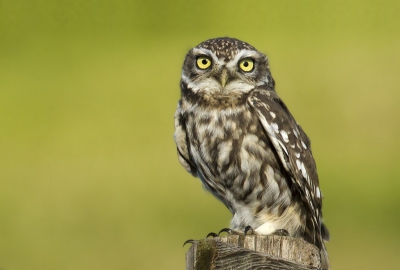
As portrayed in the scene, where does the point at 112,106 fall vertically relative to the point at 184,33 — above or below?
below

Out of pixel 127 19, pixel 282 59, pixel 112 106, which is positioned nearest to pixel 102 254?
pixel 112 106

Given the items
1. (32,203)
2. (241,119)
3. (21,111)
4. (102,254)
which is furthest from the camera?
Result: (21,111)

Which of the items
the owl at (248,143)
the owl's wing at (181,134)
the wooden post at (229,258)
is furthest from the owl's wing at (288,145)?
the wooden post at (229,258)

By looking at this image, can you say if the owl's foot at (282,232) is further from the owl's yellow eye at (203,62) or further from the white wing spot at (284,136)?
the owl's yellow eye at (203,62)

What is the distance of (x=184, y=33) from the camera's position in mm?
10789

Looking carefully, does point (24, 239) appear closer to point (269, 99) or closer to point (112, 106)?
point (112, 106)

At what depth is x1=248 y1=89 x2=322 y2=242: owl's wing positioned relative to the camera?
423 cm

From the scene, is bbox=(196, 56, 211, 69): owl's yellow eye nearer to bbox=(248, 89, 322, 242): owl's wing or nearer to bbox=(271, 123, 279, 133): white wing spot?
bbox=(248, 89, 322, 242): owl's wing

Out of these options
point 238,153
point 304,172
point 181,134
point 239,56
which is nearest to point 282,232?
point 304,172

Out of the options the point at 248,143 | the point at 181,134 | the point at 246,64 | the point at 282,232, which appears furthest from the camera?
the point at 181,134

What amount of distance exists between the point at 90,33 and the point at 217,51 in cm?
768

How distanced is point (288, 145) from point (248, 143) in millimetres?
220

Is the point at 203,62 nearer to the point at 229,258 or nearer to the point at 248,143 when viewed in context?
the point at 248,143

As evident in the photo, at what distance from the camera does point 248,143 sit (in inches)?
167
